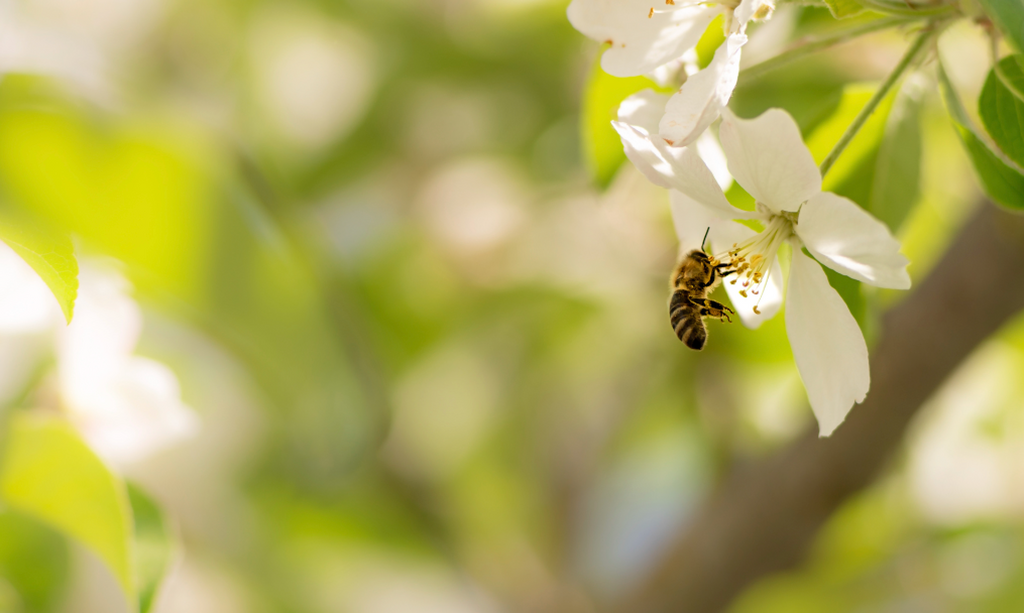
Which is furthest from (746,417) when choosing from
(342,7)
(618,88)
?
(342,7)

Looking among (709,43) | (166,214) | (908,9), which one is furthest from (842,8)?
(166,214)

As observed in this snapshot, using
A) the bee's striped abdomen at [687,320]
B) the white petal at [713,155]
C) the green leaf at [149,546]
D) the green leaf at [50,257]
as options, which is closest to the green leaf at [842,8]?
the white petal at [713,155]

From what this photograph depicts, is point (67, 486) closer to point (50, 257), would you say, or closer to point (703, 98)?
point (50, 257)

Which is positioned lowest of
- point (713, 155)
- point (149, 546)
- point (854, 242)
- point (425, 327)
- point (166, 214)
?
point (149, 546)

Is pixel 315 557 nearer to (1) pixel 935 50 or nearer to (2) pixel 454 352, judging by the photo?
(2) pixel 454 352

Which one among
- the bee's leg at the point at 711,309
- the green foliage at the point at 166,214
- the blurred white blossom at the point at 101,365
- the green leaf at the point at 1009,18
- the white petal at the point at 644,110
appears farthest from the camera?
the green foliage at the point at 166,214

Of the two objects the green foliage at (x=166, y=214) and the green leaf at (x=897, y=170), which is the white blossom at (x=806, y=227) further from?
the green foliage at (x=166, y=214)
